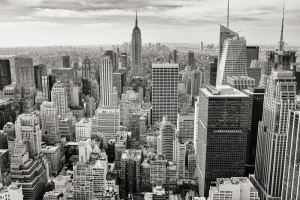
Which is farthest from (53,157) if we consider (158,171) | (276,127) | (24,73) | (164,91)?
(24,73)

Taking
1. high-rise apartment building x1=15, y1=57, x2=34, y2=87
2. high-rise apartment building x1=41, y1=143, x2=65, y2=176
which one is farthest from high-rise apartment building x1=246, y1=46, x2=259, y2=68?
high-rise apartment building x1=15, y1=57, x2=34, y2=87

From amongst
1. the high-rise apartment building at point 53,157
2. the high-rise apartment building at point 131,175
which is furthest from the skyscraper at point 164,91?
the high-rise apartment building at point 131,175

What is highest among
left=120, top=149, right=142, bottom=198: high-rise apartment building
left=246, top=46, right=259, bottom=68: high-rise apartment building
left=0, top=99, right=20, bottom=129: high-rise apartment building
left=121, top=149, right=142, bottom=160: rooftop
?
left=246, top=46, right=259, bottom=68: high-rise apartment building

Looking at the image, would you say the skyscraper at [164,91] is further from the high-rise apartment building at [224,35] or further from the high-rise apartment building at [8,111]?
the high-rise apartment building at [8,111]

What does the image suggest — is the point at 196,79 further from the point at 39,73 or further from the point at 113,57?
the point at 39,73

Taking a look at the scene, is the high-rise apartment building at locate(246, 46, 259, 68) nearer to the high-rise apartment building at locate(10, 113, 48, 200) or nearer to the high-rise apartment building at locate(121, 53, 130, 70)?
the high-rise apartment building at locate(10, 113, 48, 200)
